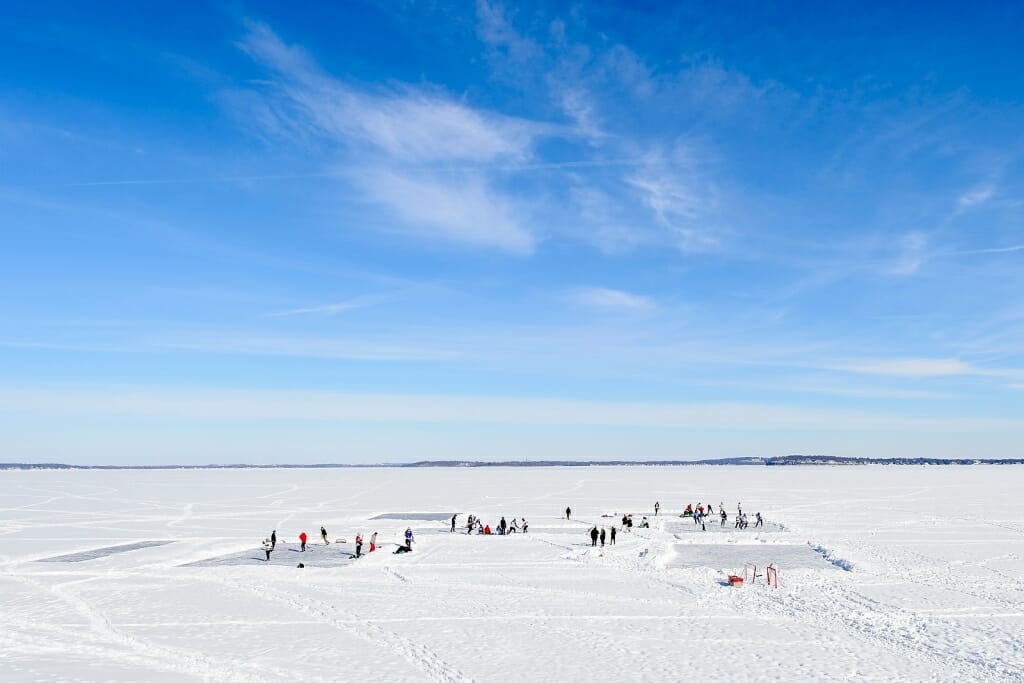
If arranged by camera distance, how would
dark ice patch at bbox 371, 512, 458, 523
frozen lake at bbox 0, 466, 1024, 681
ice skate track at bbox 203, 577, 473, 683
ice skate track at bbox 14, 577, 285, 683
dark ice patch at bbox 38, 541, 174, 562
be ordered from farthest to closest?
dark ice patch at bbox 371, 512, 458, 523, dark ice patch at bbox 38, 541, 174, 562, frozen lake at bbox 0, 466, 1024, 681, ice skate track at bbox 203, 577, 473, 683, ice skate track at bbox 14, 577, 285, 683

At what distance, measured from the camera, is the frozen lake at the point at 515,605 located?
15211 mm

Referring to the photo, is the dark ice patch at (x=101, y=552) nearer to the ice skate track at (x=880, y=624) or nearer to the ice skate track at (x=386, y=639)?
the ice skate track at (x=386, y=639)

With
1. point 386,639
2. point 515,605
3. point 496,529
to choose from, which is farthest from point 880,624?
point 496,529

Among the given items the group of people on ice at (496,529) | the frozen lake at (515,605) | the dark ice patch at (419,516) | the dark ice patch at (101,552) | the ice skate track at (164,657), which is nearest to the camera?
the ice skate track at (164,657)

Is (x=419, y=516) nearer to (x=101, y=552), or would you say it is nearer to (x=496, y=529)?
(x=496, y=529)

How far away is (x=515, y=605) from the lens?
20.9m

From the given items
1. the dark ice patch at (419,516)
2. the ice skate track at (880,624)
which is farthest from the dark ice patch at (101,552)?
the ice skate track at (880,624)

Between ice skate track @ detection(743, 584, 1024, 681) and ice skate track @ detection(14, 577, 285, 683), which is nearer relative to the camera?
ice skate track @ detection(14, 577, 285, 683)

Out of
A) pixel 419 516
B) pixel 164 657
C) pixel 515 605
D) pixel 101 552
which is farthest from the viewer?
pixel 419 516

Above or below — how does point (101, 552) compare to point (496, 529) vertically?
below

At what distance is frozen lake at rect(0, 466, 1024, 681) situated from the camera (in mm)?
15211

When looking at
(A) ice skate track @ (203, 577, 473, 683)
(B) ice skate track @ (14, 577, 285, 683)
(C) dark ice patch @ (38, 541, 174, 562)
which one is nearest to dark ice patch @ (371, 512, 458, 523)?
(C) dark ice patch @ (38, 541, 174, 562)

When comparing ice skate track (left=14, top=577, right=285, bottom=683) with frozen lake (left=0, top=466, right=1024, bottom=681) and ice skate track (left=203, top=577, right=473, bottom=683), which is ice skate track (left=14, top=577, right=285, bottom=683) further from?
ice skate track (left=203, top=577, right=473, bottom=683)

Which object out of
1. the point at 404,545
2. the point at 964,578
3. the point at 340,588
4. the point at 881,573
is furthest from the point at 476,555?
the point at 964,578
